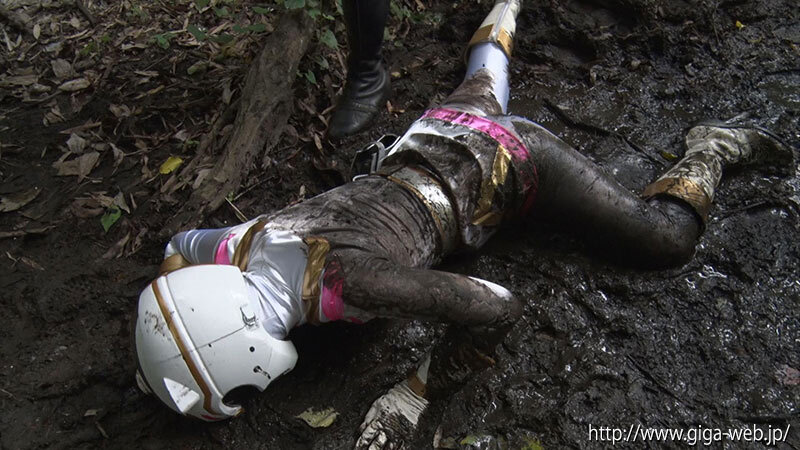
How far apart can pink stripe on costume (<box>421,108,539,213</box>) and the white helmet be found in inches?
53.7

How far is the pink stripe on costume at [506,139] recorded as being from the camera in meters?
2.91

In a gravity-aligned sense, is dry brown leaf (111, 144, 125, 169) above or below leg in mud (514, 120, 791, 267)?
below

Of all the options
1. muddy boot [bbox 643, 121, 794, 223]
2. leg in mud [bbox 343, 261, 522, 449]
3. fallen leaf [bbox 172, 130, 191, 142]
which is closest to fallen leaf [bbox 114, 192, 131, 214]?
fallen leaf [bbox 172, 130, 191, 142]

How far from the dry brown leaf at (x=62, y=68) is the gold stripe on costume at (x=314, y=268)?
300cm

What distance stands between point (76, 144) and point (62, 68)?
995mm

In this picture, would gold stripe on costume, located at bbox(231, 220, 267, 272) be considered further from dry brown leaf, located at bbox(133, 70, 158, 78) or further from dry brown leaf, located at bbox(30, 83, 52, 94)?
dry brown leaf, located at bbox(30, 83, 52, 94)

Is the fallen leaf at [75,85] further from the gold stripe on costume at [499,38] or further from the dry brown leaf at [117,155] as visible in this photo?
the gold stripe on costume at [499,38]

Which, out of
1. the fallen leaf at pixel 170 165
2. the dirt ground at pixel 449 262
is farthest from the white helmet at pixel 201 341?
the fallen leaf at pixel 170 165

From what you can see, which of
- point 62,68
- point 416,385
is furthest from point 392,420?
point 62,68

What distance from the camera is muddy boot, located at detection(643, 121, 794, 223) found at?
10.2 feet

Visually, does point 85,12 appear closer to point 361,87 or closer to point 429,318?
point 361,87

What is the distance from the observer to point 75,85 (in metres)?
4.16

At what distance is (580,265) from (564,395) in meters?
0.73

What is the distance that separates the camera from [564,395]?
8.80ft
